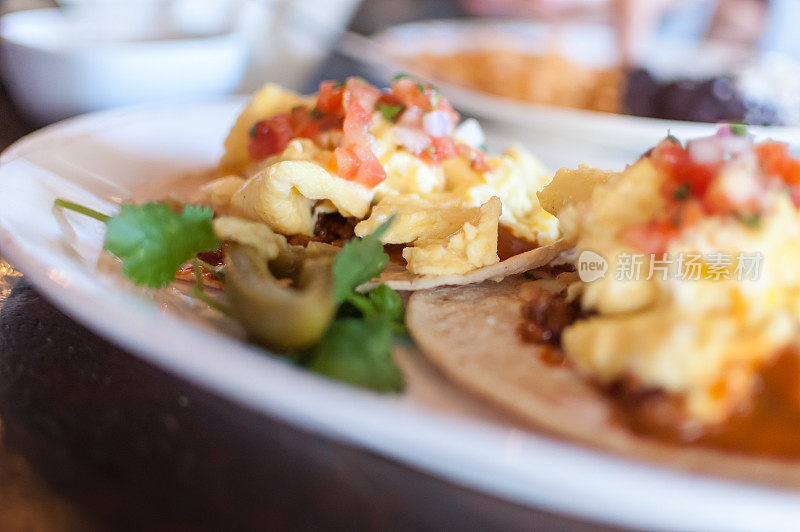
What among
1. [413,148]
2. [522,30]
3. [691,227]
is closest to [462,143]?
[413,148]

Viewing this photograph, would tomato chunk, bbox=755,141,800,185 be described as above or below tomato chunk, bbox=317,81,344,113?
above

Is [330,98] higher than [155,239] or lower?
higher

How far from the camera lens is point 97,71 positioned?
307 cm

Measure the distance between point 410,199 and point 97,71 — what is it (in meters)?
1.89

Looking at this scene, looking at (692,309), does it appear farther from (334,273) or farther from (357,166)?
(357,166)

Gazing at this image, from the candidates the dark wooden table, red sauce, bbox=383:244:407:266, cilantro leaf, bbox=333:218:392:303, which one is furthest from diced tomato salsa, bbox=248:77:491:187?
the dark wooden table

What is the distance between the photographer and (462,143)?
2379 millimetres

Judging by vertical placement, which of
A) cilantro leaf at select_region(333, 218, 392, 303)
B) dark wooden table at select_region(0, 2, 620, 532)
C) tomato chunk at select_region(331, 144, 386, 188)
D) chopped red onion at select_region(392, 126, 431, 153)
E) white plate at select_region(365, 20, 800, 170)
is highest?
white plate at select_region(365, 20, 800, 170)

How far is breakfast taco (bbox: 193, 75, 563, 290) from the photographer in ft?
6.25

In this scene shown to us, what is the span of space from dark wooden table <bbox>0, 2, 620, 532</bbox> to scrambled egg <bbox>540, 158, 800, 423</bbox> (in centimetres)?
35

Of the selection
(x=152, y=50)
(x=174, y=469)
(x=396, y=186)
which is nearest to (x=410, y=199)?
(x=396, y=186)

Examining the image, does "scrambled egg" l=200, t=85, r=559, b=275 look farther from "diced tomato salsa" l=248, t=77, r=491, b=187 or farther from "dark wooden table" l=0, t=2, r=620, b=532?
"dark wooden table" l=0, t=2, r=620, b=532

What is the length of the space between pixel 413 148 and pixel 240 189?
0.59m

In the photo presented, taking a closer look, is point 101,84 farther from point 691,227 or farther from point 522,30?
point 522,30
